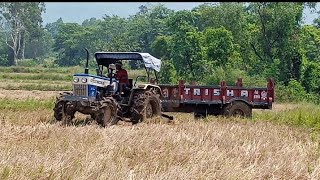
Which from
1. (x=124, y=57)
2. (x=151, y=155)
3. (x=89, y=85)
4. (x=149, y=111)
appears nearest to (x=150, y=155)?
(x=151, y=155)

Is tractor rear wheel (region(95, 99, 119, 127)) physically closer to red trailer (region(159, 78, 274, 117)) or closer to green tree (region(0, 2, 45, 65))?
red trailer (region(159, 78, 274, 117))

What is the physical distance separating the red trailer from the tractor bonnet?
1770 mm

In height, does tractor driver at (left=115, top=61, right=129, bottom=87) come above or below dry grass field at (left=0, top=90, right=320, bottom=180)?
above

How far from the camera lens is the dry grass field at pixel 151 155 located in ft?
15.3

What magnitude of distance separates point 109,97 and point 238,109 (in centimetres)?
434

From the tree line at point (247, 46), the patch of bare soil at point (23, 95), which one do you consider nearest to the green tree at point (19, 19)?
the tree line at point (247, 46)

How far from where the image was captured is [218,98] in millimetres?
13594

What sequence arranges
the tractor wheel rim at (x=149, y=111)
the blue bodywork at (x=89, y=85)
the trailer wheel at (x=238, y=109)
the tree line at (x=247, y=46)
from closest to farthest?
the blue bodywork at (x=89, y=85)
the tractor wheel rim at (x=149, y=111)
the trailer wheel at (x=238, y=109)
the tree line at (x=247, y=46)

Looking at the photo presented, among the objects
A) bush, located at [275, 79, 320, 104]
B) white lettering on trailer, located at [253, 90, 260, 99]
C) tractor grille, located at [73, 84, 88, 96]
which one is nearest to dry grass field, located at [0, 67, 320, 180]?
tractor grille, located at [73, 84, 88, 96]

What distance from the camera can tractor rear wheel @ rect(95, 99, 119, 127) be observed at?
10176 mm

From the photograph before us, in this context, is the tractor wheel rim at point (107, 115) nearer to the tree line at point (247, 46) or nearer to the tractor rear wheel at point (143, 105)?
the tractor rear wheel at point (143, 105)

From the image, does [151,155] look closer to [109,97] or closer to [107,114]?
[107,114]

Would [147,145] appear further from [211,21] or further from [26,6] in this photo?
[26,6]

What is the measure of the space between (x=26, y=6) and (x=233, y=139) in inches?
2811
